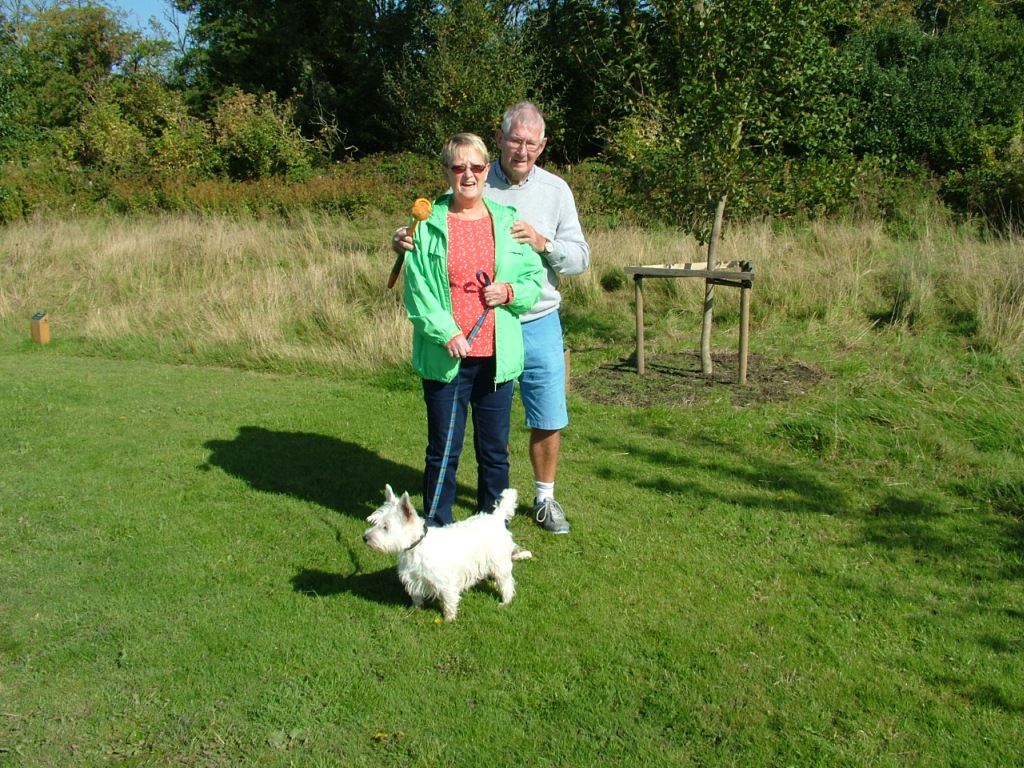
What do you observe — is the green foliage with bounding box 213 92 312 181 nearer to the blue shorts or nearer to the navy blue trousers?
the blue shorts

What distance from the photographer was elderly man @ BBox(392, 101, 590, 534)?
168 inches

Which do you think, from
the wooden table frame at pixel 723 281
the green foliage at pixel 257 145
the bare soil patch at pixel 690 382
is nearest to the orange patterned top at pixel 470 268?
the bare soil patch at pixel 690 382

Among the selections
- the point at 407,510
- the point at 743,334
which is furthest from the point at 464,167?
the point at 743,334

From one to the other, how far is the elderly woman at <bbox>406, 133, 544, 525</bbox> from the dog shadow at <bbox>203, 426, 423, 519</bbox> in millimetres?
1215

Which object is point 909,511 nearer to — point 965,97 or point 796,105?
point 796,105

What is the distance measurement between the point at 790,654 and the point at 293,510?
2891mm

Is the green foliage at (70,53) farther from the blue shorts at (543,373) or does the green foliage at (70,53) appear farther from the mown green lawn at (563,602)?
the blue shorts at (543,373)

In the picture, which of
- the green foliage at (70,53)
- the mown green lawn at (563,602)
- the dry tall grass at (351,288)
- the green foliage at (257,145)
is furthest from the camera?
the green foliage at (70,53)

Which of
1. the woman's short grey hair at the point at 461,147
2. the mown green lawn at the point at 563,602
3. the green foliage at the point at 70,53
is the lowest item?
the mown green lawn at the point at 563,602

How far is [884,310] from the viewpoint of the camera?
948 centimetres

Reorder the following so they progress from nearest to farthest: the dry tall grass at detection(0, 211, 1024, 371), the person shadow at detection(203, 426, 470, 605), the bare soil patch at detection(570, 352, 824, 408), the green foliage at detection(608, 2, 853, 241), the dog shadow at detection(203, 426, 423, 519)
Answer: the person shadow at detection(203, 426, 470, 605) → the dog shadow at detection(203, 426, 423, 519) → the bare soil patch at detection(570, 352, 824, 408) → the green foliage at detection(608, 2, 853, 241) → the dry tall grass at detection(0, 211, 1024, 371)

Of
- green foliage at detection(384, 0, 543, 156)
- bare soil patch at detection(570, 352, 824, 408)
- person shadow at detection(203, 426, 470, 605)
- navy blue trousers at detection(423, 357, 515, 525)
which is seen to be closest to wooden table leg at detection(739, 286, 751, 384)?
bare soil patch at detection(570, 352, 824, 408)

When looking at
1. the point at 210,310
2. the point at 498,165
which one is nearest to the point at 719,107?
the point at 498,165

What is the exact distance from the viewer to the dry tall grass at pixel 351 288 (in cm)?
910
